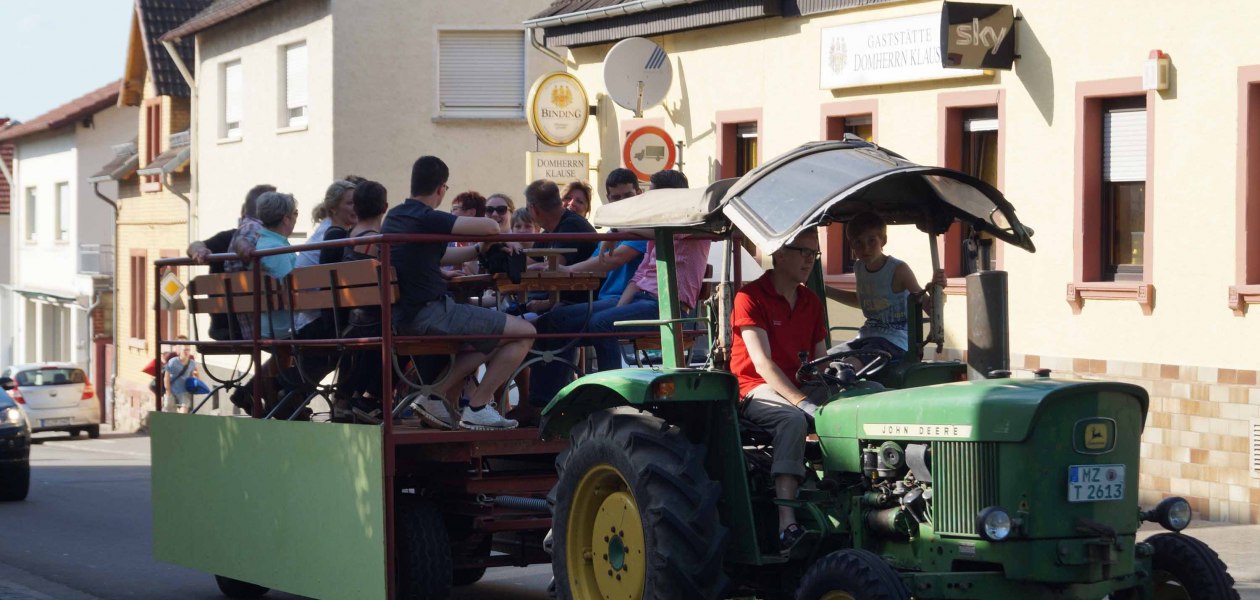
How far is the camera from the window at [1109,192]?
15312 mm

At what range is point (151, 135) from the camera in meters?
44.0

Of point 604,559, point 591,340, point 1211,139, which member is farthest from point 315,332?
point 1211,139

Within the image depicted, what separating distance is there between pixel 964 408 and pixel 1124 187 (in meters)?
9.41

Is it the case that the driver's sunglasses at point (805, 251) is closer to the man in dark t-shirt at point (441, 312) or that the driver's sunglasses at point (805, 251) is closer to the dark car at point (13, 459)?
the man in dark t-shirt at point (441, 312)

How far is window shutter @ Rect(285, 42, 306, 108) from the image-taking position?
31297 millimetres

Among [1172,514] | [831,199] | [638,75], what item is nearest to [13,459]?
[638,75]

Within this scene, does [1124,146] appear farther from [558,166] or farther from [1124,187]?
[558,166]

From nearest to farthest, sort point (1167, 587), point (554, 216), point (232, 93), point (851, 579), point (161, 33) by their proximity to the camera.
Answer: point (851, 579) < point (1167, 587) < point (554, 216) < point (232, 93) < point (161, 33)

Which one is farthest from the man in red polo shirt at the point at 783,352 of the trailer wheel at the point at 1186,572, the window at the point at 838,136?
the window at the point at 838,136

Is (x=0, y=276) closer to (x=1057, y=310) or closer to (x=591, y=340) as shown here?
(x=1057, y=310)

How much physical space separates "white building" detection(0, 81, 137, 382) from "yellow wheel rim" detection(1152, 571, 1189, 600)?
43480 mm

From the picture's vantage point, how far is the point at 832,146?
7488mm

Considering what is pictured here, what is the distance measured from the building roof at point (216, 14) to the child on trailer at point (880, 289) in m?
25.5

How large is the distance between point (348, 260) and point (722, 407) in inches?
113
